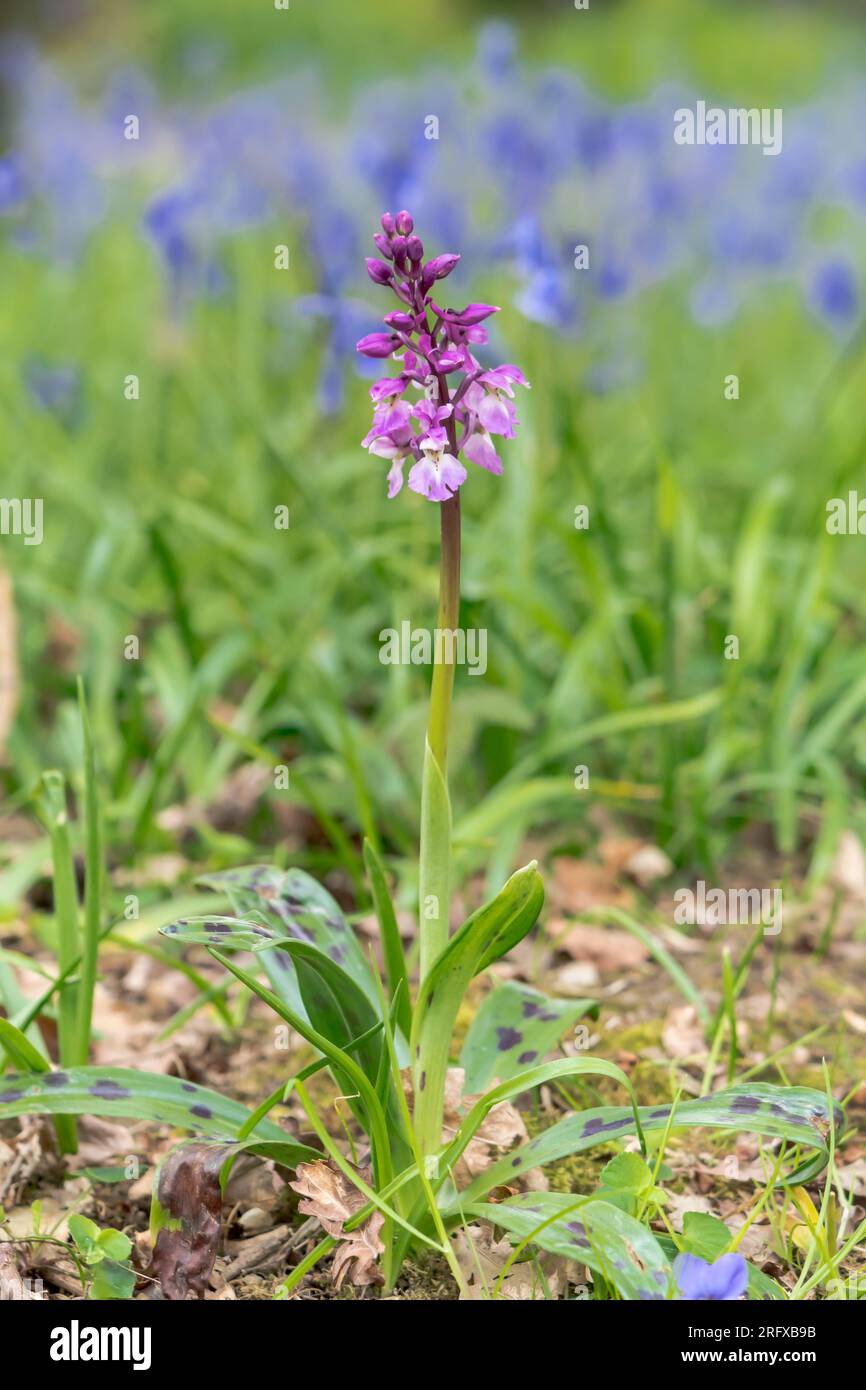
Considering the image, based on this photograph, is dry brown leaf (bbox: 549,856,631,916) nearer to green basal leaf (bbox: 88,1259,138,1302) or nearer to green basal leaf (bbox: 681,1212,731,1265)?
green basal leaf (bbox: 681,1212,731,1265)

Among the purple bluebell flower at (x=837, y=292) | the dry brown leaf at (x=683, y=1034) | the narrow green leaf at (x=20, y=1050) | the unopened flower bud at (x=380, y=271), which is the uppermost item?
the purple bluebell flower at (x=837, y=292)

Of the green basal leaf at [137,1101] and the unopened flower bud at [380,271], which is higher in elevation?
the unopened flower bud at [380,271]

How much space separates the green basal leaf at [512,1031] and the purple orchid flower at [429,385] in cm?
89

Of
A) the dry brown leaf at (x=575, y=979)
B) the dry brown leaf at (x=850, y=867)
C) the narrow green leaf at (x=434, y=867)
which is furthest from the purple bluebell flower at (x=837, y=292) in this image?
the narrow green leaf at (x=434, y=867)

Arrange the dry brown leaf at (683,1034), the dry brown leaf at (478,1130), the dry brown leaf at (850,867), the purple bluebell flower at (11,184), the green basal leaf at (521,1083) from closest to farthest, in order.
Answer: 1. the green basal leaf at (521,1083)
2. the dry brown leaf at (478,1130)
3. the dry brown leaf at (683,1034)
4. the dry brown leaf at (850,867)
5. the purple bluebell flower at (11,184)

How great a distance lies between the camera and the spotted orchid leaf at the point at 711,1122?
1824 millimetres

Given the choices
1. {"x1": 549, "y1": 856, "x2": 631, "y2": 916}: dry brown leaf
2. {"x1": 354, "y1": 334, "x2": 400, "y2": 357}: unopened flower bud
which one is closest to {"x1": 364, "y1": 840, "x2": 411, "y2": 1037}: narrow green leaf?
{"x1": 354, "y1": 334, "x2": 400, "y2": 357}: unopened flower bud

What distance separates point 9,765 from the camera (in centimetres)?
345

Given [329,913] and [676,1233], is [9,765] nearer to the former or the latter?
[329,913]

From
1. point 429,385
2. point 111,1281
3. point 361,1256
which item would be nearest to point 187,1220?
point 111,1281

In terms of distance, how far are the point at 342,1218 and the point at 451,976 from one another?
378mm

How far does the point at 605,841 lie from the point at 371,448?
5.62 feet

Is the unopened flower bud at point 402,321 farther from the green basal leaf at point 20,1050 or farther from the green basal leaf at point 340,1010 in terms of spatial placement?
the green basal leaf at point 20,1050
